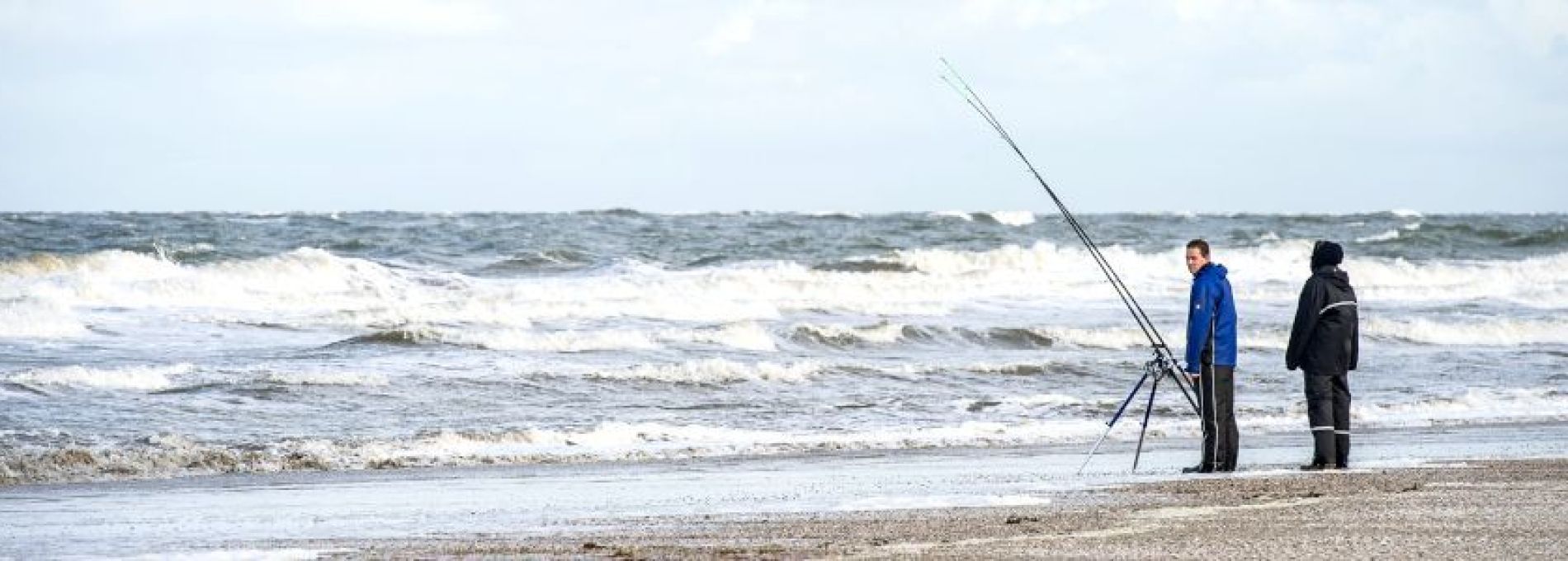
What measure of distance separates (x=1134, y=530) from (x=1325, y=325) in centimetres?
330

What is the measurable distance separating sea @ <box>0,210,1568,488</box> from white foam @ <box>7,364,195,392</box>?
0.13 ft

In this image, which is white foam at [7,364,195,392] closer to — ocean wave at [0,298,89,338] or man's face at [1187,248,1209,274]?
ocean wave at [0,298,89,338]

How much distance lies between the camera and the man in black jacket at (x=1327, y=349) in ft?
33.7

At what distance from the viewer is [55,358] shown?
16938 millimetres

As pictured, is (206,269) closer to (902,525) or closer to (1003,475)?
(1003,475)

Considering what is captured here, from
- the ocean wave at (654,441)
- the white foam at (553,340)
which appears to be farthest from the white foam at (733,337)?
the ocean wave at (654,441)

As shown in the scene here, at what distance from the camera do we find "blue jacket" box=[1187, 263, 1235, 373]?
392 inches

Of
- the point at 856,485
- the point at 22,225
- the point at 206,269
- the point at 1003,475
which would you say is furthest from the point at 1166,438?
the point at 22,225

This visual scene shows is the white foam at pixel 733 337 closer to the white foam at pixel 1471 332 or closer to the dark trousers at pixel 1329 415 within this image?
the white foam at pixel 1471 332

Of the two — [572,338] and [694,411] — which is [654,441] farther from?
[572,338]

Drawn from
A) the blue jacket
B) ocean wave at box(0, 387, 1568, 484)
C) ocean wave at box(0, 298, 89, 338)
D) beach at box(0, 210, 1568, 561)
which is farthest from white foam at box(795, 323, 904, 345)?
the blue jacket

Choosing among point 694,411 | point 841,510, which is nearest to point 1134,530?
point 841,510

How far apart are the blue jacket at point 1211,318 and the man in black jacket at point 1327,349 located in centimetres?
42

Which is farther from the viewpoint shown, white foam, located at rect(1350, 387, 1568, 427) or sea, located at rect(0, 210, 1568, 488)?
white foam, located at rect(1350, 387, 1568, 427)
